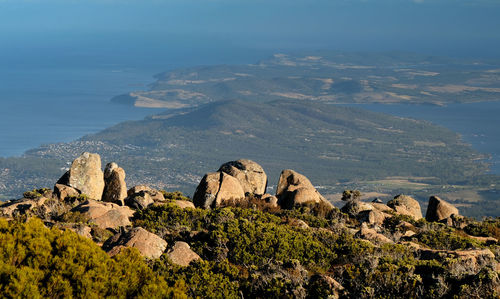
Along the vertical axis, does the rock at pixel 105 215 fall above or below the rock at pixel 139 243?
below

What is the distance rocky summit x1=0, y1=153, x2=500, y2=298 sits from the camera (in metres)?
14.5

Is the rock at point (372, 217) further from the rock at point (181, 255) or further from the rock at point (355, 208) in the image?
the rock at point (181, 255)

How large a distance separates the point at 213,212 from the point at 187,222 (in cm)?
160

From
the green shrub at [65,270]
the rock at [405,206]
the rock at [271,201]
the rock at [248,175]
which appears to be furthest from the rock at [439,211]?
the green shrub at [65,270]

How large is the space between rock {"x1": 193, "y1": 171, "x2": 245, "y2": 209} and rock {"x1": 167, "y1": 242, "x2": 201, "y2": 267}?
11865mm

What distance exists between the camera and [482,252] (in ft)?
66.6

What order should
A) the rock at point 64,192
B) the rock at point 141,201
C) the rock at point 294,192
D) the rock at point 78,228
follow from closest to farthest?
1. the rock at point 78,228
2. the rock at point 141,201
3. the rock at point 64,192
4. the rock at point 294,192

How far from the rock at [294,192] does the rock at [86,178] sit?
33.9ft

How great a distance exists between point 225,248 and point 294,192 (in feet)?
44.1

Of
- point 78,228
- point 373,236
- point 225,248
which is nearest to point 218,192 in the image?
point 373,236

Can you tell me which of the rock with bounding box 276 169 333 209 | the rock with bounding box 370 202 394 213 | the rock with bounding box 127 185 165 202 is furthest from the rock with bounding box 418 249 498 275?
the rock with bounding box 127 185 165 202

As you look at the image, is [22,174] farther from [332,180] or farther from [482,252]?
[482,252]

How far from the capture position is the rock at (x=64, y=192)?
2980 centimetres

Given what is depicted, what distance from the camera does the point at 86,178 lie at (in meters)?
31.7
